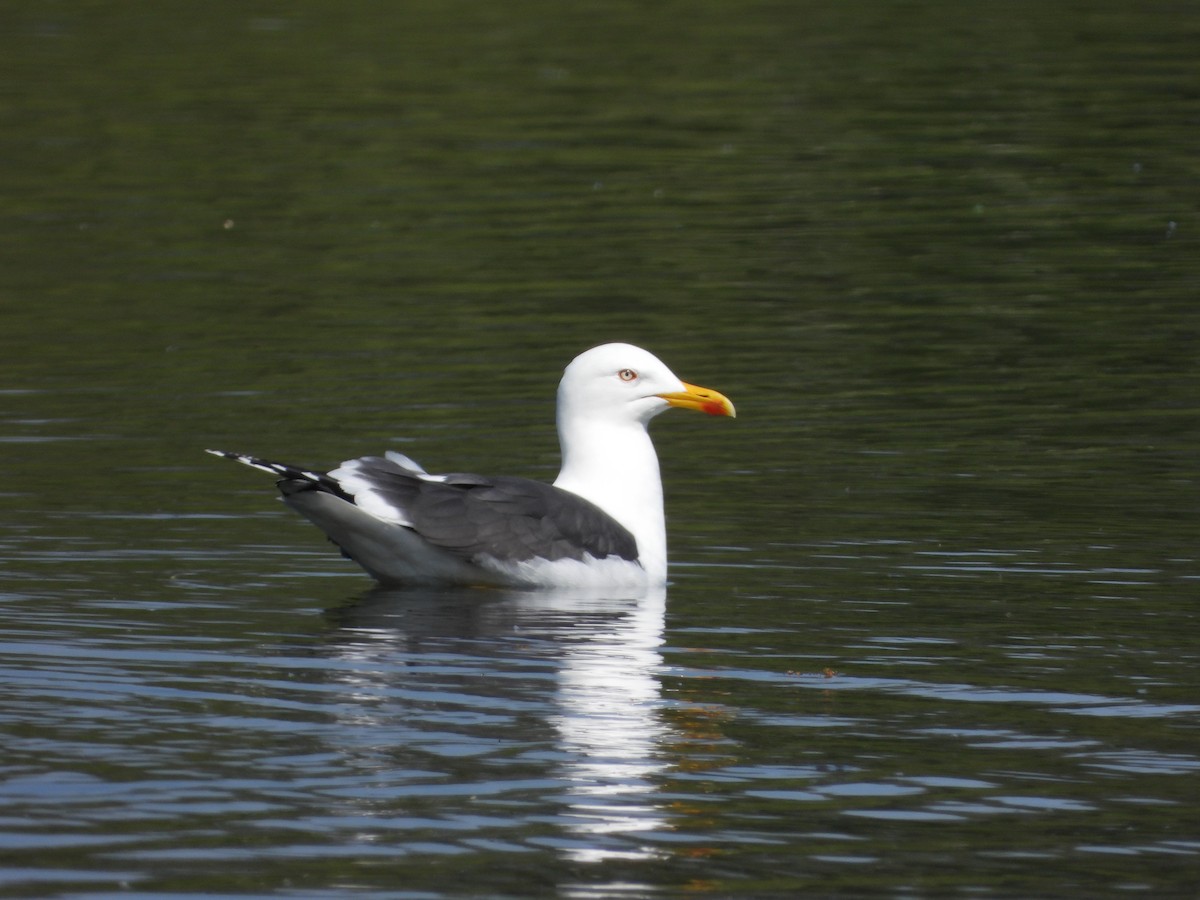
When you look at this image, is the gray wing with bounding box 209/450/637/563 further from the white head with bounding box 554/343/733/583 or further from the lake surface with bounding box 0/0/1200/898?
the white head with bounding box 554/343/733/583

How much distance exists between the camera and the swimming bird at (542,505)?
426 inches

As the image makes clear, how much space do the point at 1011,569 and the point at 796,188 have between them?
48.6ft

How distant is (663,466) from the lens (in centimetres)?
1451

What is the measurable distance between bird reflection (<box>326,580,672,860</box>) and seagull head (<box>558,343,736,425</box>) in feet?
3.79

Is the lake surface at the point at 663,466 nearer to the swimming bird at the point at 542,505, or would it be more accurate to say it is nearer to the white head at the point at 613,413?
the swimming bird at the point at 542,505

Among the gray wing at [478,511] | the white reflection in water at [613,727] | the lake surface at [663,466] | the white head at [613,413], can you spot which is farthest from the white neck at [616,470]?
the white reflection in water at [613,727]

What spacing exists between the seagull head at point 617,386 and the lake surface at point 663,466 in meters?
0.85

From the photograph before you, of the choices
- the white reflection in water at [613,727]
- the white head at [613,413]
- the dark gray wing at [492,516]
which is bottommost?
the white reflection in water at [613,727]

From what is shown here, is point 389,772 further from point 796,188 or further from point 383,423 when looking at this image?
point 796,188

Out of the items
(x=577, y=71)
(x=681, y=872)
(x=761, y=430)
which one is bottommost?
(x=681, y=872)

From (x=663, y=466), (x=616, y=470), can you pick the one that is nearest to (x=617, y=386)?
(x=616, y=470)

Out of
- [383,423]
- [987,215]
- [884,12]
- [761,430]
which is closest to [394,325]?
[383,423]

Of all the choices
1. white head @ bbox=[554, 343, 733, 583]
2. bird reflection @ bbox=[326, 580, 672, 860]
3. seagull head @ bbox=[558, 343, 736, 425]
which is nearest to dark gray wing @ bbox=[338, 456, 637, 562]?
bird reflection @ bbox=[326, 580, 672, 860]

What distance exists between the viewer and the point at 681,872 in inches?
266
